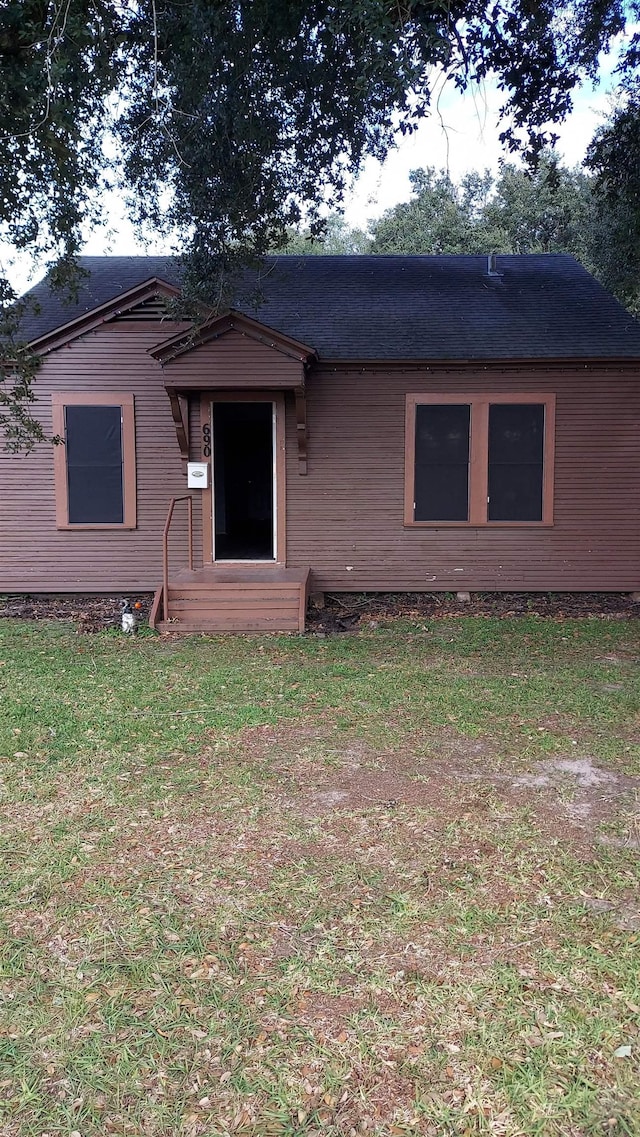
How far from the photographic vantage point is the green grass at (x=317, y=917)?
2.01m

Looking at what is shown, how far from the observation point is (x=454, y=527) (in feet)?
Result: 30.5

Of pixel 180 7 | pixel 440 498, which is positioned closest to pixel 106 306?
pixel 180 7

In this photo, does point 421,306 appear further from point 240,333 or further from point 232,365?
point 232,365

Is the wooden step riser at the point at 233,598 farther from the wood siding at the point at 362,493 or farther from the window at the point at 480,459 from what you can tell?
the window at the point at 480,459

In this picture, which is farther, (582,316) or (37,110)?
(582,316)

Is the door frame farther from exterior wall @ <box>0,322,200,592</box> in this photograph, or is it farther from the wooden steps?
the wooden steps

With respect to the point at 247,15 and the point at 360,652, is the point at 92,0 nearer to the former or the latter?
the point at 247,15

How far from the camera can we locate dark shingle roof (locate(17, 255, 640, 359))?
9109 millimetres

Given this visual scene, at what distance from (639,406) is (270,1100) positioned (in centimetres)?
889

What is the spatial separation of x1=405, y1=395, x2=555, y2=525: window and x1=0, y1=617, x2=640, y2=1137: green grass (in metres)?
4.17

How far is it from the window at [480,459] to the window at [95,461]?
3.42 meters

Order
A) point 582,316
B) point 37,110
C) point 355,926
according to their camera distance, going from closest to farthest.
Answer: point 355,926 → point 37,110 → point 582,316

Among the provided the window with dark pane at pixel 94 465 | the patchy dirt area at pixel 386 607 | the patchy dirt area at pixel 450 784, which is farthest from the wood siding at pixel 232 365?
the patchy dirt area at pixel 450 784

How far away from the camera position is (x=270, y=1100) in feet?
6.49
